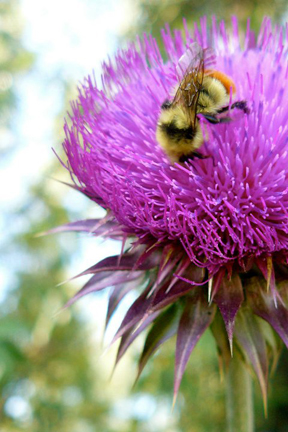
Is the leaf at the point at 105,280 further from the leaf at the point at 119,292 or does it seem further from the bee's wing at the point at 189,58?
the bee's wing at the point at 189,58

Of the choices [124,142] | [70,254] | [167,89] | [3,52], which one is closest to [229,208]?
[124,142]

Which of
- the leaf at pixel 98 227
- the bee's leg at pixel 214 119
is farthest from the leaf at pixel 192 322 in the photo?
the bee's leg at pixel 214 119

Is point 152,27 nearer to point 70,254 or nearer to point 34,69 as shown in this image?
point 34,69

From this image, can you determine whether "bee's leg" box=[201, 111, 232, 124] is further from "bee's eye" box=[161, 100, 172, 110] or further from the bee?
"bee's eye" box=[161, 100, 172, 110]

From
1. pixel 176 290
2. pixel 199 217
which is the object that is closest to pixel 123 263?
pixel 176 290

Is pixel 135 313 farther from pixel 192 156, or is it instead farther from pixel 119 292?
pixel 192 156
